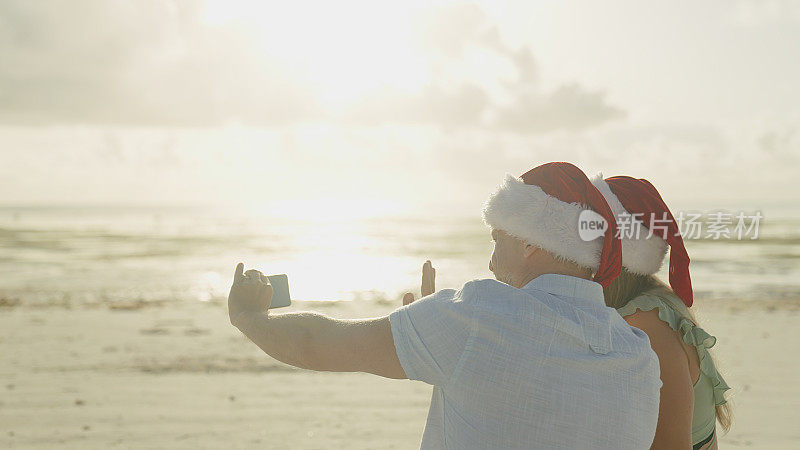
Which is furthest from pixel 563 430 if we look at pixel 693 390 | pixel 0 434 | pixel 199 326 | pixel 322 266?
pixel 322 266

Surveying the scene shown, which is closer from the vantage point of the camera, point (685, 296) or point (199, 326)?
point (685, 296)

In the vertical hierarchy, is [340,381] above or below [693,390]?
below

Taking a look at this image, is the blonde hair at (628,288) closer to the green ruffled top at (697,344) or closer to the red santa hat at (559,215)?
the green ruffled top at (697,344)

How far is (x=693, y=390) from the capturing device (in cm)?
238

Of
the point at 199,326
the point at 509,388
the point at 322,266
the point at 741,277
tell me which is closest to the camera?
the point at 509,388

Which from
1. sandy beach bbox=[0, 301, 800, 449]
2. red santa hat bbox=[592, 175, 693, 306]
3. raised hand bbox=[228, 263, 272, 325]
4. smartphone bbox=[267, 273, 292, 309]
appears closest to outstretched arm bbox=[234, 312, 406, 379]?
raised hand bbox=[228, 263, 272, 325]

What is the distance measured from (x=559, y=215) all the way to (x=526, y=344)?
0.37m

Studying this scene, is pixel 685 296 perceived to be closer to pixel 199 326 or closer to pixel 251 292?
pixel 251 292

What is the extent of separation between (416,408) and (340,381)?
1.08 meters

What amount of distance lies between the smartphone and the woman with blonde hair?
1.07 metres

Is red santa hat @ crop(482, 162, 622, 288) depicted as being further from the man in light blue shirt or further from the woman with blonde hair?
the woman with blonde hair

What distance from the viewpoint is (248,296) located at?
1923 mm

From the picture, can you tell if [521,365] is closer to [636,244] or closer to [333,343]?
[333,343]

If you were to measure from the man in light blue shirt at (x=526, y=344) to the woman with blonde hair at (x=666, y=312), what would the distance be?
470 millimetres
